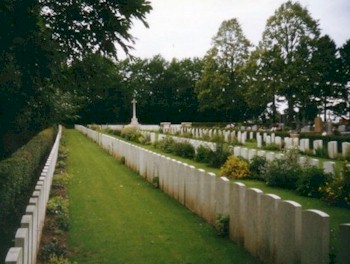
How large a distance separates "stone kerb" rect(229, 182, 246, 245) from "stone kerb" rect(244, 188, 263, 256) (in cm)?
14

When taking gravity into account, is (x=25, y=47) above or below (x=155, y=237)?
above

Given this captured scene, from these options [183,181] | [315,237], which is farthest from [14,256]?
[183,181]

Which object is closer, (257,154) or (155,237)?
(155,237)

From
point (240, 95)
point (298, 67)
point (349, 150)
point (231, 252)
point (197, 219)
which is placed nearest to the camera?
point (231, 252)

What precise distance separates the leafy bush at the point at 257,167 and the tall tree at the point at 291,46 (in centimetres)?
3001

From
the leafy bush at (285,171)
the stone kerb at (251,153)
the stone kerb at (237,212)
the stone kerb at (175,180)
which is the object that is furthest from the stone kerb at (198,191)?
the stone kerb at (251,153)

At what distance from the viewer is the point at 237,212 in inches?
271

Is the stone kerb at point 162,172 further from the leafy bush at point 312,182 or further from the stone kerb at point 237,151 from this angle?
the stone kerb at point 237,151

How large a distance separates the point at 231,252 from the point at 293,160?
690 centimetres

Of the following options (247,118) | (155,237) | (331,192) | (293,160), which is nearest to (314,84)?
(247,118)

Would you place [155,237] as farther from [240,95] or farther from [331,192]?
[240,95]

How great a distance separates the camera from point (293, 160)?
42.5 feet

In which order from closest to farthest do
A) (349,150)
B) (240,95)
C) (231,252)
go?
(231,252)
(349,150)
(240,95)

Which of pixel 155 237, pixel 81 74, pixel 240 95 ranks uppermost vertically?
pixel 240 95
